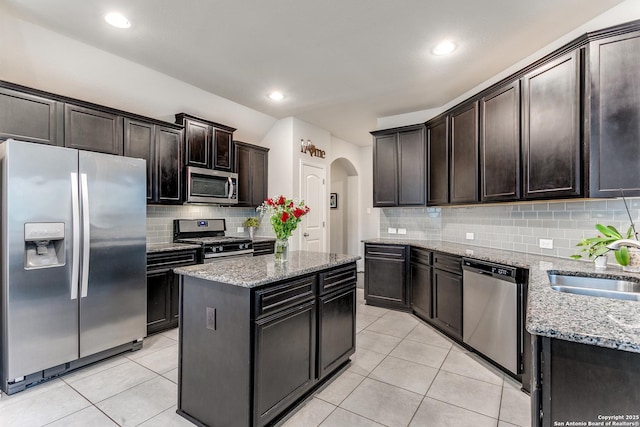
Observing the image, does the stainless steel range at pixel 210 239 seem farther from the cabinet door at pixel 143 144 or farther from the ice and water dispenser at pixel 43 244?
the ice and water dispenser at pixel 43 244

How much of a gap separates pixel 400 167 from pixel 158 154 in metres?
3.23

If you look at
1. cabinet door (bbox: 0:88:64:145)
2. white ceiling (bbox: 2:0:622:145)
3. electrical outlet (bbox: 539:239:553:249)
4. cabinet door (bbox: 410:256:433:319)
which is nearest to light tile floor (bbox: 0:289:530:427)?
cabinet door (bbox: 410:256:433:319)

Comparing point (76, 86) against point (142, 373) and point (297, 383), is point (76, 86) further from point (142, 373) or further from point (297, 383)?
point (297, 383)

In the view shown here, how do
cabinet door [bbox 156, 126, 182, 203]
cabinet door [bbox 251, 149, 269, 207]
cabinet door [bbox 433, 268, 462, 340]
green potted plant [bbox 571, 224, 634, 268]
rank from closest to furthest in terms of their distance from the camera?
green potted plant [bbox 571, 224, 634, 268]
cabinet door [bbox 433, 268, 462, 340]
cabinet door [bbox 156, 126, 182, 203]
cabinet door [bbox 251, 149, 269, 207]

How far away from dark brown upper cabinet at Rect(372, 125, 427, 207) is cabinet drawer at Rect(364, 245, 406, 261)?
26.9 inches

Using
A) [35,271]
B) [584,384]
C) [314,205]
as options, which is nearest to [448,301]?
[584,384]

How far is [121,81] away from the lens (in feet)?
10.8

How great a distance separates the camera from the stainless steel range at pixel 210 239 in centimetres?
390

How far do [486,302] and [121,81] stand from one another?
169 inches

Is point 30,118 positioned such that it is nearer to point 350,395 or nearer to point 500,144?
point 350,395

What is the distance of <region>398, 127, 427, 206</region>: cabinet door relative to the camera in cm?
436

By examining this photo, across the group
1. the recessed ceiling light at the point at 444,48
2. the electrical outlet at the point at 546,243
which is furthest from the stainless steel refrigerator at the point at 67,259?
the electrical outlet at the point at 546,243

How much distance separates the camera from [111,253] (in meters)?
2.75

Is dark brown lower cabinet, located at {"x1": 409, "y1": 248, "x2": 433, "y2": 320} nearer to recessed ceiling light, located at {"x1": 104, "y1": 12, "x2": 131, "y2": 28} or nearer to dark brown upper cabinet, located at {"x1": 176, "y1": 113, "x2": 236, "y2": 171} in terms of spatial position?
dark brown upper cabinet, located at {"x1": 176, "y1": 113, "x2": 236, "y2": 171}
